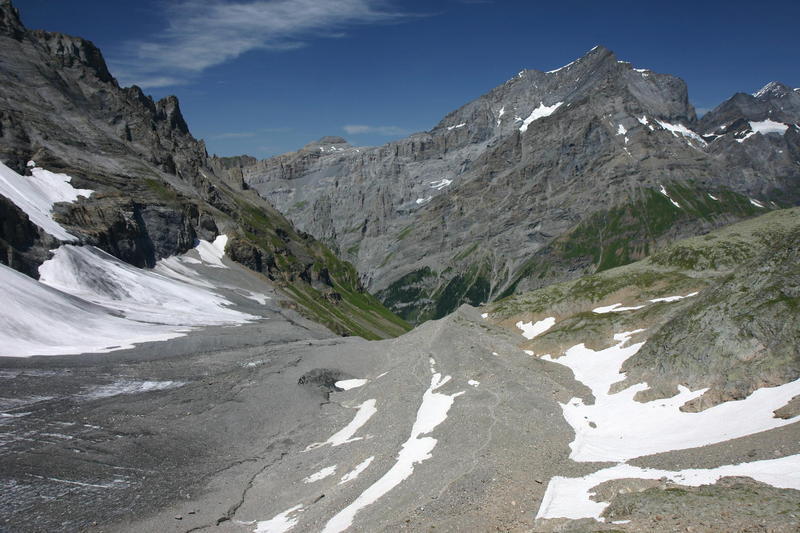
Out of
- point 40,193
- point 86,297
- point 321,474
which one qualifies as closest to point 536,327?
point 321,474

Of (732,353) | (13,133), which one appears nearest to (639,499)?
(732,353)

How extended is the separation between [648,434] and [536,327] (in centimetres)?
5516

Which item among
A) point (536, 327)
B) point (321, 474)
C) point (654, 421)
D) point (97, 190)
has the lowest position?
point (321, 474)

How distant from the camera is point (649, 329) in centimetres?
6266

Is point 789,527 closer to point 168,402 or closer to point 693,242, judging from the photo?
point 168,402

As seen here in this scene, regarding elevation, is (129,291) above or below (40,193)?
below

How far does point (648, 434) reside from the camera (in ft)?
130

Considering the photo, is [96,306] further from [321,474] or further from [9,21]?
[9,21]

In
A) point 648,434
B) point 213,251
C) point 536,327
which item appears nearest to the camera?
point 648,434

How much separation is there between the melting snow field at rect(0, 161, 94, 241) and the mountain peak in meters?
75.2

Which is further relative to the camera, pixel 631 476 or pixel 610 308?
pixel 610 308

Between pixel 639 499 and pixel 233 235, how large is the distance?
17474cm

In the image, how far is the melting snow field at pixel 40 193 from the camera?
117 metres

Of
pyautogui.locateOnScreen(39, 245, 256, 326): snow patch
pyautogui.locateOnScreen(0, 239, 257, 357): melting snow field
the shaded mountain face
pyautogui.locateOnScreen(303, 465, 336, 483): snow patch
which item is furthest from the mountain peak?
pyautogui.locateOnScreen(303, 465, 336, 483): snow patch
